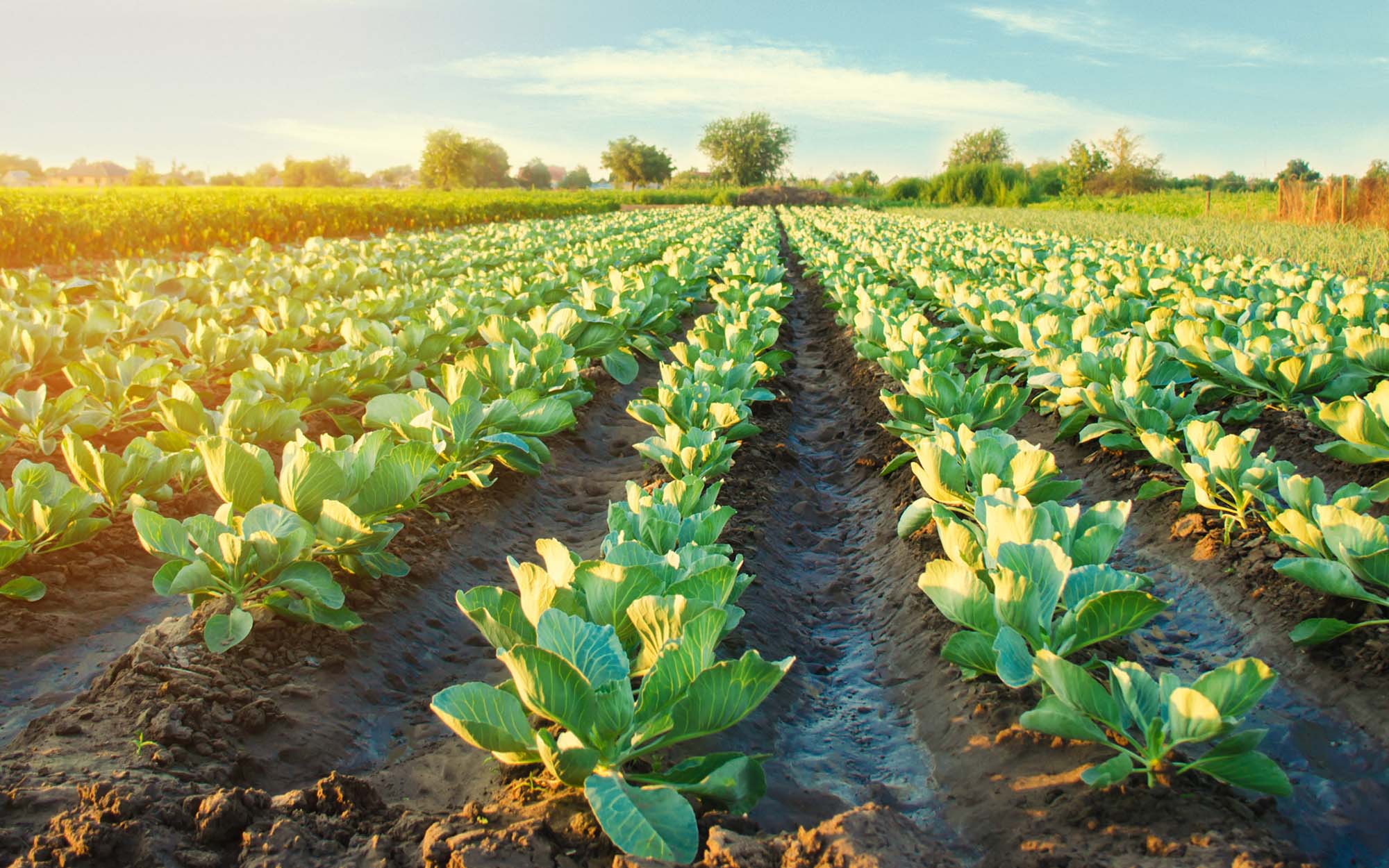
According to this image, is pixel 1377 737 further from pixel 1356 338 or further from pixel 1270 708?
pixel 1356 338

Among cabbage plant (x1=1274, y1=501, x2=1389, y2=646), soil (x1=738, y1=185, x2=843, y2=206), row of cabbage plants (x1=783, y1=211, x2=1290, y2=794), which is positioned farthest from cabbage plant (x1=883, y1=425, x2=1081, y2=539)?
soil (x1=738, y1=185, x2=843, y2=206)

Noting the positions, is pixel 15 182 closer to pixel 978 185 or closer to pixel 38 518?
pixel 978 185

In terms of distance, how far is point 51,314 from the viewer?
528 cm

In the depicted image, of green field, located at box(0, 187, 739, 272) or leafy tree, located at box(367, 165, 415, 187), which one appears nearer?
green field, located at box(0, 187, 739, 272)

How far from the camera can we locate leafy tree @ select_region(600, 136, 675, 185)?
75.7 metres

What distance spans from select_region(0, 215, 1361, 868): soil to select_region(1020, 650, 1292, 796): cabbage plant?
0.25 ft

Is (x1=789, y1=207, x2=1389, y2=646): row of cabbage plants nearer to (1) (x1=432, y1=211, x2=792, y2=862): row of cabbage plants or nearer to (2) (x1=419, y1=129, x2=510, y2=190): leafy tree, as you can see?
(1) (x1=432, y1=211, x2=792, y2=862): row of cabbage plants

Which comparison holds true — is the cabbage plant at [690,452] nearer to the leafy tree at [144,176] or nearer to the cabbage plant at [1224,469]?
the cabbage plant at [1224,469]

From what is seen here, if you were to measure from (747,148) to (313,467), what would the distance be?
7217 cm

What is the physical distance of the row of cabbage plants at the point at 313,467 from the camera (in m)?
2.40

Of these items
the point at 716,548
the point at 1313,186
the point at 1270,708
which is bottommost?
the point at 1270,708

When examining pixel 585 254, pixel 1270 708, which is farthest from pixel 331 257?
pixel 1270 708

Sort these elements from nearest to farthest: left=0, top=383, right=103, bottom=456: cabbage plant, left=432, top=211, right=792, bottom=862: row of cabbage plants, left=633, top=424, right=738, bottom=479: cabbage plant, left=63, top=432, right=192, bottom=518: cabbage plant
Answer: left=432, top=211, right=792, bottom=862: row of cabbage plants < left=63, top=432, right=192, bottom=518: cabbage plant < left=633, top=424, right=738, bottom=479: cabbage plant < left=0, top=383, right=103, bottom=456: cabbage plant

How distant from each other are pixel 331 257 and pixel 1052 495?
1000 centimetres
